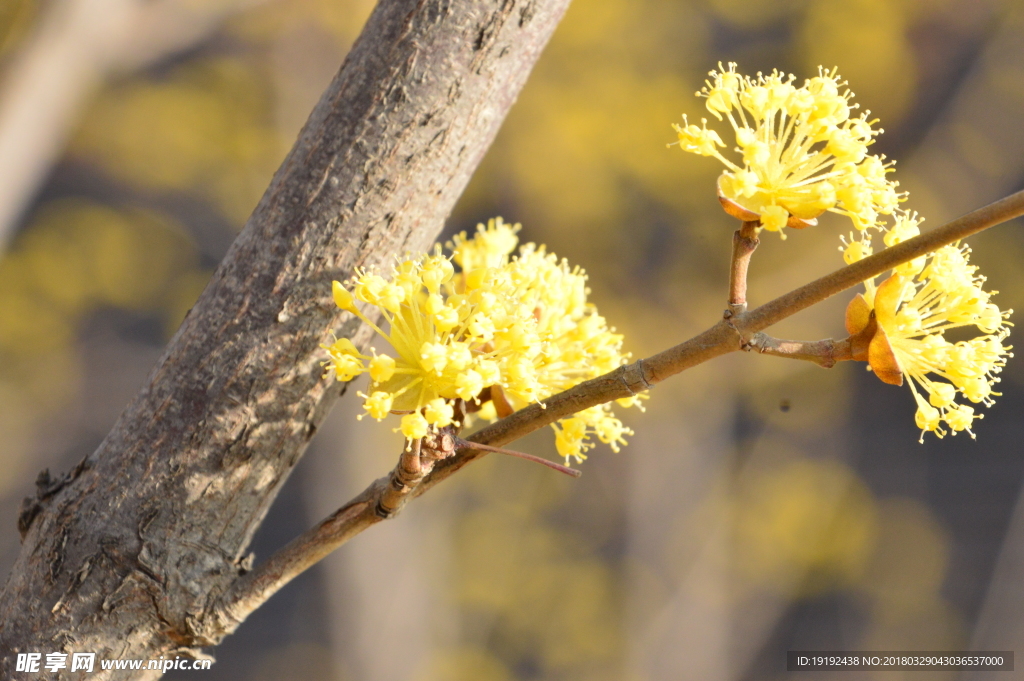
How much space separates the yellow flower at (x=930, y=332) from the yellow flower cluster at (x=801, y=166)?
61 mm

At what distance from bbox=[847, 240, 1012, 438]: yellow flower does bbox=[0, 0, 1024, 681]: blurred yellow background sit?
3.00 metres

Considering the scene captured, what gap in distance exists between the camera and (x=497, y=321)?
24.2 inches

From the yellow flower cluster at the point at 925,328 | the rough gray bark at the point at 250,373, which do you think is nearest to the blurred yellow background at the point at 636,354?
the rough gray bark at the point at 250,373

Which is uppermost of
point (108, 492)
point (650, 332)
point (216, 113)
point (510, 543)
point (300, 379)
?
point (216, 113)

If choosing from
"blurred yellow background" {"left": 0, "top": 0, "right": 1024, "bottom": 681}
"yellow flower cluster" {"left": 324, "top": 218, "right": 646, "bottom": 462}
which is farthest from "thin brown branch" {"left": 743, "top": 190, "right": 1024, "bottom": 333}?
"blurred yellow background" {"left": 0, "top": 0, "right": 1024, "bottom": 681}

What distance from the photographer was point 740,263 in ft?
1.76

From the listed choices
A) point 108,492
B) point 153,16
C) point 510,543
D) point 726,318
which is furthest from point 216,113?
point 726,318

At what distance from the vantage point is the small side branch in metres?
0.52

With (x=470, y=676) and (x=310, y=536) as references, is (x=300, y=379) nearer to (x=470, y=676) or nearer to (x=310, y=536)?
(x=310, y=536)

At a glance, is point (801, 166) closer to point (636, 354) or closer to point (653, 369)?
point (653, 369)

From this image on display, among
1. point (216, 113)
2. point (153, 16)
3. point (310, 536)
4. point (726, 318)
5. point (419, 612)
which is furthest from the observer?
point (216, 113)

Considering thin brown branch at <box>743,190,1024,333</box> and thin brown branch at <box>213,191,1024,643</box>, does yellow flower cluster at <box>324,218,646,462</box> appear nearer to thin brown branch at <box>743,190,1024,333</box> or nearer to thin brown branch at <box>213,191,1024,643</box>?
thin brown branch at <box>213,191,1024,643</box>

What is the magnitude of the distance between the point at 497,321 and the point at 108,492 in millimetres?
404

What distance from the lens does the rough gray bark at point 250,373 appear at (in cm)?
63
